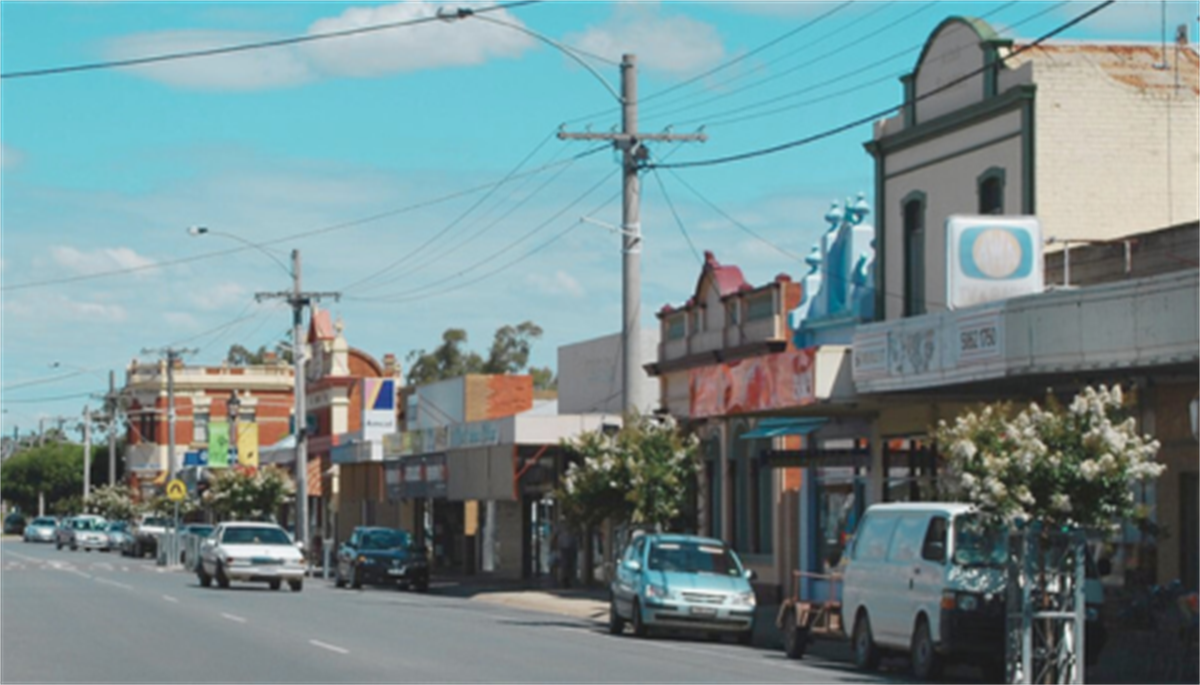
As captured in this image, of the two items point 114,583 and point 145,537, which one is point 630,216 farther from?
point 145,537

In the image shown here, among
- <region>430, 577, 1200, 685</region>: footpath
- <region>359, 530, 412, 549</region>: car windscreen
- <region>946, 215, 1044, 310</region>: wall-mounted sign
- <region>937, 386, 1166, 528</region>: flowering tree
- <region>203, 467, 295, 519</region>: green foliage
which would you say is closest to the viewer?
<region>937, 386, 1166, 528</region>: flowering tree

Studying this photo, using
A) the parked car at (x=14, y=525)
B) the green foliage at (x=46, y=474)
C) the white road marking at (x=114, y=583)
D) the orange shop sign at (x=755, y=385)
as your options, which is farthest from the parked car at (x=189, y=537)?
the green foliage at (x=46, y=474)

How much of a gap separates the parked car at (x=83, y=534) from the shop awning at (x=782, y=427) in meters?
63.3

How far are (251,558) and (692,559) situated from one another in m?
17.6

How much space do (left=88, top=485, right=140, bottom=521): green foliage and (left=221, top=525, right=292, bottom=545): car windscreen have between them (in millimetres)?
62044

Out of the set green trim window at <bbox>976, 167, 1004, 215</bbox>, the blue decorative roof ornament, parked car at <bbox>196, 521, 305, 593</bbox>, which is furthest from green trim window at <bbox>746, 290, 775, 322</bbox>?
parked car at <bbox>196, 521, 305, 593</bbox>

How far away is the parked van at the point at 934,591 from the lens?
21.9 metres

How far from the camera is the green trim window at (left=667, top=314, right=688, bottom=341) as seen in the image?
45062 mm

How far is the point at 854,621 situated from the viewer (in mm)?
24734

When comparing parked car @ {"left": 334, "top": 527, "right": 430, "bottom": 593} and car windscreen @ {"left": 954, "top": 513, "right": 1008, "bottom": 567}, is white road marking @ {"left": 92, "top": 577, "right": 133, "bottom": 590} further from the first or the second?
car windscreen @ {"left": 954, "top": 513, "right": 1008, "bottom": 567}

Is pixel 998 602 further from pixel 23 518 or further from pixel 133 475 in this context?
pixel 23 518

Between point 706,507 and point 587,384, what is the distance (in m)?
11.1

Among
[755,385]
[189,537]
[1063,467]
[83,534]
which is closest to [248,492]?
[189,537]

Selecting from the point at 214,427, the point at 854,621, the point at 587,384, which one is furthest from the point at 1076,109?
the point at 214,427
